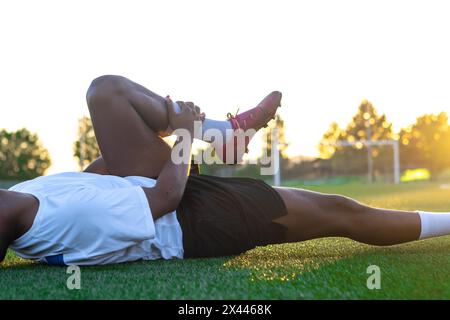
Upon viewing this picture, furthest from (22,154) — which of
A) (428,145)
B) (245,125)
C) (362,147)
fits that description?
(245,125)

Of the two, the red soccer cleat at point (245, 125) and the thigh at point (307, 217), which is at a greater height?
the red soccer cleat at point (245, 125)

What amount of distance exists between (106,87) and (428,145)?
182 ft

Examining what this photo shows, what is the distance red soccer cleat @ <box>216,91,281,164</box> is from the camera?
3.17 m

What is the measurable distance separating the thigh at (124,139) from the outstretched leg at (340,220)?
1.89 feet

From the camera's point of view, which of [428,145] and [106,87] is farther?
[428,145]

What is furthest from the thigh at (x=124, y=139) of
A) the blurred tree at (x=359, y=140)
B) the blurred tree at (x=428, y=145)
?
the blurred tree at (x=428, y=145)

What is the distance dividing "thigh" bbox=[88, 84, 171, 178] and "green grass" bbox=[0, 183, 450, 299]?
0.45 metres

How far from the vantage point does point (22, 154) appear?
5388cm

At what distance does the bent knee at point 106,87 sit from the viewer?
2721 mm

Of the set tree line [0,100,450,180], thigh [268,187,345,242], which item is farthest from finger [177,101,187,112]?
tree line [0,100,450,180]

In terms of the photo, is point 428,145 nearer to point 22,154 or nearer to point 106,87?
point 22,154

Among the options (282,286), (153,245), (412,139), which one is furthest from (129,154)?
(412,139)

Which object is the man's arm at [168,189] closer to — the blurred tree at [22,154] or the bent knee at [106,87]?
the bent knee at [106,87]

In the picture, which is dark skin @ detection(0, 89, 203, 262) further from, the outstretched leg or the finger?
the outstretched leg
